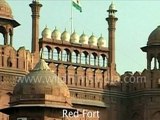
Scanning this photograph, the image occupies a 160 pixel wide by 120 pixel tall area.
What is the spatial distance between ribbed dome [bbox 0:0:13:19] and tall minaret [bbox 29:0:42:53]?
1779 mm

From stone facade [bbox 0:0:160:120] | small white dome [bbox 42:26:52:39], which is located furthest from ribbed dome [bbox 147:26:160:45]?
small white dome [bbox 42:26:52:39]

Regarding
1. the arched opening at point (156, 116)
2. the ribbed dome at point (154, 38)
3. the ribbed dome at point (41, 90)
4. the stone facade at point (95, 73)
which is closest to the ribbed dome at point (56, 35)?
the stone facade at point (95, 73)

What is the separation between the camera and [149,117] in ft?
180

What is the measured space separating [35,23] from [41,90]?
12178 millimetres

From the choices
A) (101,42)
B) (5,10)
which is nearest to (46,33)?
(5,10)

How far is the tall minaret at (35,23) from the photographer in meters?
53.8

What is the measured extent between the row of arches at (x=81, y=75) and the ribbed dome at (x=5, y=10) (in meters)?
3.83

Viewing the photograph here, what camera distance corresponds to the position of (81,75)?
5484 cm

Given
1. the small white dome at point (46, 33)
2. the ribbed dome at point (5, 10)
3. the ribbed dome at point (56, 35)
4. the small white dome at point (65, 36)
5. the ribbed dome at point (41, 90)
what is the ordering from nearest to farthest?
the ribbed dome at point (41, 90) < the ribbed dome at point (5, 10) < the small white dome at point (46, 33) < the ribbed dome at point (56, 35) < the small white dome at point (65, 36)

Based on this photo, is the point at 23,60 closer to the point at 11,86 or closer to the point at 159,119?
the point at 11,86

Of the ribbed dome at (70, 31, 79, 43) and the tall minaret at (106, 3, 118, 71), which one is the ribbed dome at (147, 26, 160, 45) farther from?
the ribbed dome at (70, 31, 79, 43)

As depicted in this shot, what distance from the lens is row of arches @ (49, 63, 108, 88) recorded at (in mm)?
54000

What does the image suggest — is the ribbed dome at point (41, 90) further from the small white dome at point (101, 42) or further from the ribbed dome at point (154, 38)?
the small white dome at point (101, 42)

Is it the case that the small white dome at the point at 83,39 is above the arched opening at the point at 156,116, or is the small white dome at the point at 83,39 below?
above
